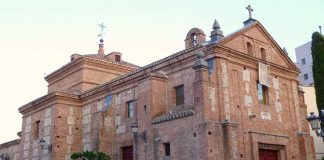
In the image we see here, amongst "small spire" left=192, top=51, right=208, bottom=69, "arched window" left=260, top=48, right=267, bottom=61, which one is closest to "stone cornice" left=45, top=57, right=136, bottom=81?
"arched window" left=260, top=48, right=267, bottom=61

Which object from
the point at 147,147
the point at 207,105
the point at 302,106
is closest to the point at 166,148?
the point at 147,147

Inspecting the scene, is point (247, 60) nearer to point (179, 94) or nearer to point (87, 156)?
point (179, 94)

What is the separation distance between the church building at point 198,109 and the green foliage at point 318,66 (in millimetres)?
2092

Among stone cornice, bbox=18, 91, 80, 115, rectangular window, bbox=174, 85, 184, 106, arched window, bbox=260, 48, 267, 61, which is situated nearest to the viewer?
rectangular window, bbox=174, 85, 184, 106

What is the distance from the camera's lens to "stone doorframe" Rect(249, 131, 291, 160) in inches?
773

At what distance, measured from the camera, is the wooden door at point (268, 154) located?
66.9 feet

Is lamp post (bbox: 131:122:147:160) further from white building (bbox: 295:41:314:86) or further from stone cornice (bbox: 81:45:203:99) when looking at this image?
white building (bbox: 295:41:314:86)

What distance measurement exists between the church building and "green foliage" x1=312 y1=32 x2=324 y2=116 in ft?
6.87

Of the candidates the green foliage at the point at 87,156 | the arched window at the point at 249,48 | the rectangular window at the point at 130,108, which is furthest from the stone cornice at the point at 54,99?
the arched window at the point at 249,48

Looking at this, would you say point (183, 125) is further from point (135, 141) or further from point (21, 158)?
point (21, 158)

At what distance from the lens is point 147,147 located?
2078 cm

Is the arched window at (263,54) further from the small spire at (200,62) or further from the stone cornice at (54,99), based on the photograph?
the stone cornice at (54,99)

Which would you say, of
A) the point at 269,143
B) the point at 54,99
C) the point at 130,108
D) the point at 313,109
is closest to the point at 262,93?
the point at 269,143

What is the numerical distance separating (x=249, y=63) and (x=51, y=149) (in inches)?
530
